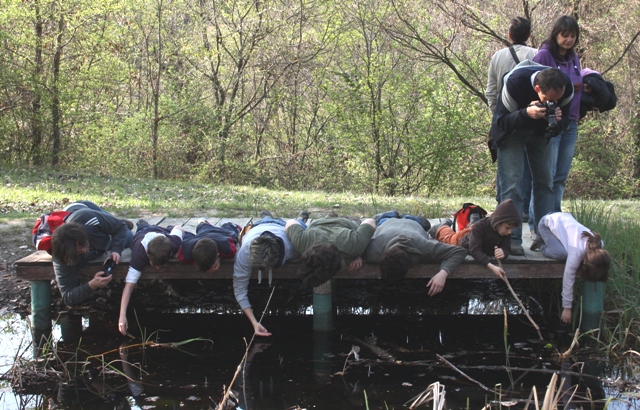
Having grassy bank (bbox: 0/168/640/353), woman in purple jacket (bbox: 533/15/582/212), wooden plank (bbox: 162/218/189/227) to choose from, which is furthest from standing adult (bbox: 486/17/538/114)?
wooden plank (bbox: 162/218/189/227)

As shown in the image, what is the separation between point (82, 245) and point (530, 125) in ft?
12.5

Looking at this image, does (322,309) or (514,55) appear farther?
(514,55)

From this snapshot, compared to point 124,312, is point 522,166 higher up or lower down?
higher up

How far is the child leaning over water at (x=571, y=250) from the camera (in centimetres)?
536

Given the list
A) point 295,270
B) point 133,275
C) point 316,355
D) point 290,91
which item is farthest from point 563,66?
point 290,91

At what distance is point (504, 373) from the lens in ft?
16.7

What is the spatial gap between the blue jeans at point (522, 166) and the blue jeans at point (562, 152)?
0.97 ft

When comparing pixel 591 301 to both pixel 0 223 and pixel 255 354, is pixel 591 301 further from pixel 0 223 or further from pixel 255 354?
pixel 0 223

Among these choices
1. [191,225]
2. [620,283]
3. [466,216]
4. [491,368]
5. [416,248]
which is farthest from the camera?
[191,225]

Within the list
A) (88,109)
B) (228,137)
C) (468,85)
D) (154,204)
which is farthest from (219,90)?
(154,204)

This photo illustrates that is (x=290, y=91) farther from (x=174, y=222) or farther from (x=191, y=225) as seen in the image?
(x=191, y=225)

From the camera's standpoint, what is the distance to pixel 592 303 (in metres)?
5.82

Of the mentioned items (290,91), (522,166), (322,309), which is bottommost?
(322,309)

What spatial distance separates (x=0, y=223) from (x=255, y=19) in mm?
10752
